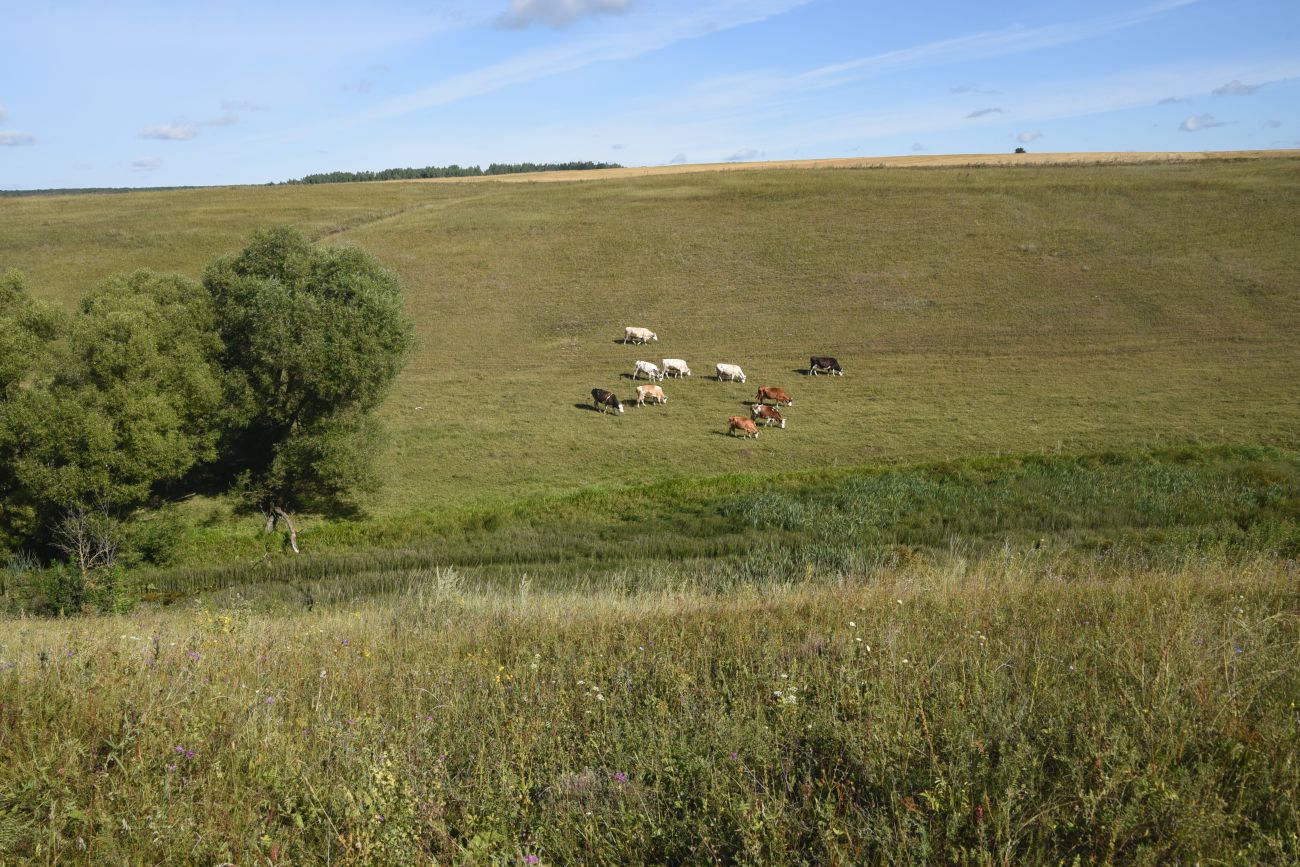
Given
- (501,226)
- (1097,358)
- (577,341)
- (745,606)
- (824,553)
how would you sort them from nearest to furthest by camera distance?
1. (745,606)
2. (824,553)
3. (1097,358)
4. (577,341)
5. (501,226)

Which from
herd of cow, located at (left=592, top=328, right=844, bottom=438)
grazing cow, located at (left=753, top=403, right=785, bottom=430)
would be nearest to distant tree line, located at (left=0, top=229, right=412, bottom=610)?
herd of cow, located at (left=592, top=328, right=844, bottom=438)

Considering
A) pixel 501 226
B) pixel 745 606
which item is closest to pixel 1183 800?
pixel 745 606

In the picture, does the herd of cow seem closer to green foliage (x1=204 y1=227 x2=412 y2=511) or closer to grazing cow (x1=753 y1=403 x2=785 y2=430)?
grazing cow (x1=753 y1=403 x2=785 y2=430)

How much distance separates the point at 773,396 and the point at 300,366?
19.8 meters

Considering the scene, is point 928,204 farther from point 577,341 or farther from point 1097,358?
point 577,341

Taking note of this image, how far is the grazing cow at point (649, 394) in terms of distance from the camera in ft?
127

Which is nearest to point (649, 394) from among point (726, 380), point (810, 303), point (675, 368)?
point (675, 368)

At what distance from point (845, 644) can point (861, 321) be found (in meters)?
48.0

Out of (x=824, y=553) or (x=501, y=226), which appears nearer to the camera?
(x=824, y=553)

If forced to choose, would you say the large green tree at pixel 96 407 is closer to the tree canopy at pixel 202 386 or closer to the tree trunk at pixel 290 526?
the tree canopy at pixel 202 386

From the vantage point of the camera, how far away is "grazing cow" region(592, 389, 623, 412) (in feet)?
126

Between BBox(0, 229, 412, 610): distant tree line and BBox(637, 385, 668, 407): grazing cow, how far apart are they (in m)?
11.3

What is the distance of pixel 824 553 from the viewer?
14.9m

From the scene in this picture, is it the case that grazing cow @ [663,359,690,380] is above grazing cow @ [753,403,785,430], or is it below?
above
